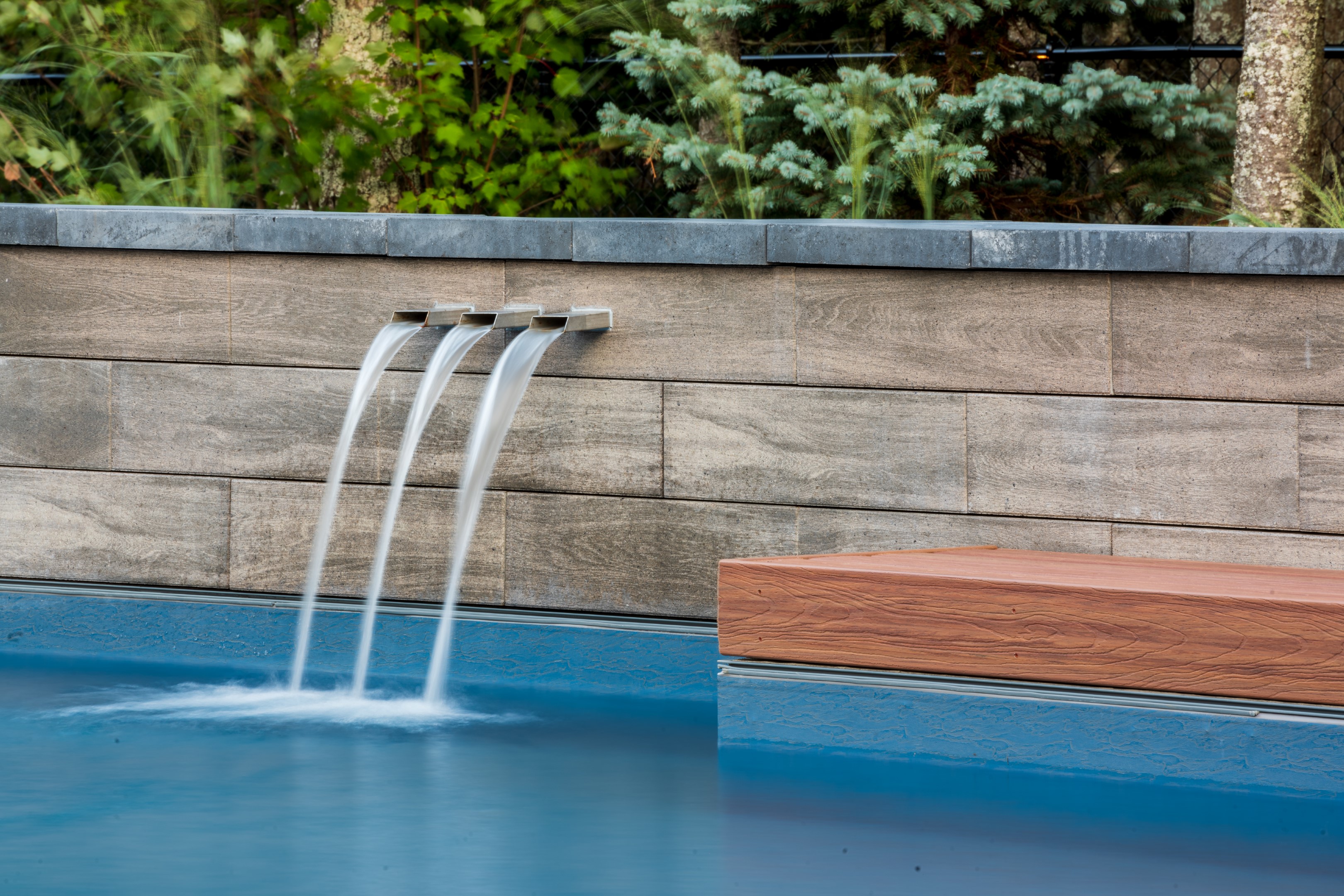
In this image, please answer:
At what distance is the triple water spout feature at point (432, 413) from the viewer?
6.34m

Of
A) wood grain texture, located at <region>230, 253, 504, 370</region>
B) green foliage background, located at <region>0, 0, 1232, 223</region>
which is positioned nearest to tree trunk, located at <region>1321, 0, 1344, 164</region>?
green foliage background, located at <region>0, 0, 1232, 223</region>

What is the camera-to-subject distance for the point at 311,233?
6.68 metres

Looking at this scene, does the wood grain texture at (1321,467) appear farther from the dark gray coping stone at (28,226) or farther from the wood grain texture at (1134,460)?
the dark gray coping stone at (28,226)

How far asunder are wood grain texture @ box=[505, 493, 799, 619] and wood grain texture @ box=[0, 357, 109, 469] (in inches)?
75.6

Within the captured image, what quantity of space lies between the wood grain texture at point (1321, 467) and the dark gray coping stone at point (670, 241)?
204cm

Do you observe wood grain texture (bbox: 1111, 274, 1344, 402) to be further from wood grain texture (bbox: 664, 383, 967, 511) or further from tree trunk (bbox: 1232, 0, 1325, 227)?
tree trunk (bbox: 1232, 0, 1325, 227)

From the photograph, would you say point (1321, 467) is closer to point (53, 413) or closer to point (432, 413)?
point (432, 413)

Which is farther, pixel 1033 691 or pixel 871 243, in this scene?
pixel 871 243

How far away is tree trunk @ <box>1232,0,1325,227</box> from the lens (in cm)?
684

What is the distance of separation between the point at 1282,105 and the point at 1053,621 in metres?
3.21

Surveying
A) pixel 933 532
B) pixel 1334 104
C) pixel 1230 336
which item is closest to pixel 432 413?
pixel 933 532

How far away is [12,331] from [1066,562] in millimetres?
4617

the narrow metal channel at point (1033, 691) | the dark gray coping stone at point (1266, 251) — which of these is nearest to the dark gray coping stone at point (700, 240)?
the dark gray coping stone at point (1266, 251)

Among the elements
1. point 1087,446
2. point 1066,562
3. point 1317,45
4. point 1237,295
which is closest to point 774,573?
point 1066,562
